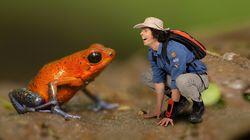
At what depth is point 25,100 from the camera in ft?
13.7

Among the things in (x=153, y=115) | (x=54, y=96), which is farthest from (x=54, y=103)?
(x=153, y=115)

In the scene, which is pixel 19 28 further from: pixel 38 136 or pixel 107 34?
pixel 38 136

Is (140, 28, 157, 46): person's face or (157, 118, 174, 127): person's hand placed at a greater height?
(140, 28, 157, 46): person's face

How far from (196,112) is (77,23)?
844 centimetres

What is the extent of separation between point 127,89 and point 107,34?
464 centimetres

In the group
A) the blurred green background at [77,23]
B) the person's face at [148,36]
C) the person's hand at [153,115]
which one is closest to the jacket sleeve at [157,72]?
the person's face at [148,36]

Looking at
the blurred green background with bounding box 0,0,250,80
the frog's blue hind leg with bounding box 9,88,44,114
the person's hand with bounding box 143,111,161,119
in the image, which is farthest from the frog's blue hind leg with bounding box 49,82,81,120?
the blurred green background with bounding box 0,0,250,80

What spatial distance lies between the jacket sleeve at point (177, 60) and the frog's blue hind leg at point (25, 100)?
1.21 m

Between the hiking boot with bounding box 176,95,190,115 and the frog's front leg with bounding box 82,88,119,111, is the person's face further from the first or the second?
the frog's front leg with bounding box 82,88,119,111

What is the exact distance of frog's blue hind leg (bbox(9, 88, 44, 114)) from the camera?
13.5ft

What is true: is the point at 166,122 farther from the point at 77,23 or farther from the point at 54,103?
the point at 77,23

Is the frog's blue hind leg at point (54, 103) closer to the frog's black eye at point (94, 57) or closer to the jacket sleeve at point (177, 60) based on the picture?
the frog's black eye at point (94, 57)

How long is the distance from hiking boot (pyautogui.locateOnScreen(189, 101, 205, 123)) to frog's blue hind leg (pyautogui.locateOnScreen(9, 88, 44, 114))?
1.23 m

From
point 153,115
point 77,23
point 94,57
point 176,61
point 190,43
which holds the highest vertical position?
point 190,43
